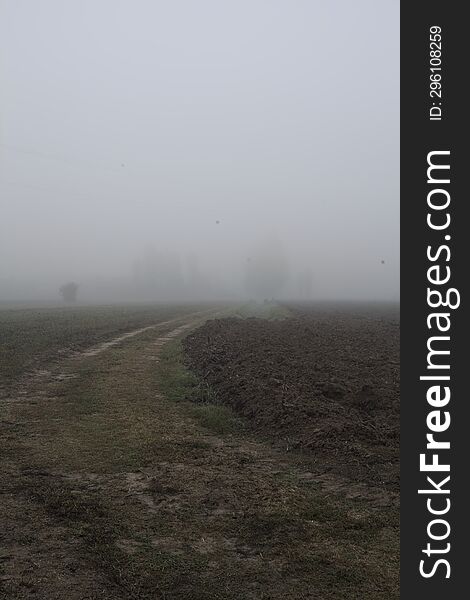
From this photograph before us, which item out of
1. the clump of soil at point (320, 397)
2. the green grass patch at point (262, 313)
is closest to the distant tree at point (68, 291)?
the green grass patch at point (262, 313)

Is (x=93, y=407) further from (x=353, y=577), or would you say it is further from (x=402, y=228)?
(x=402, y=228)

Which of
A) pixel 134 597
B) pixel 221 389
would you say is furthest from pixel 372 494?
pixel 221 389

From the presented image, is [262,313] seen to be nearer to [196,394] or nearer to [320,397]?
[196,394]

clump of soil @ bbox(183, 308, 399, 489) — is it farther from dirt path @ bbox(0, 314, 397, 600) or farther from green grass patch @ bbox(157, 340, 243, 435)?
dirt path @ bbox(0, 314, 397, 600)

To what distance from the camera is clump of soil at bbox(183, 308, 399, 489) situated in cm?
921

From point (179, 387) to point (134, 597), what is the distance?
10.4 meters

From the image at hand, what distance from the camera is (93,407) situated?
1238 centimetres

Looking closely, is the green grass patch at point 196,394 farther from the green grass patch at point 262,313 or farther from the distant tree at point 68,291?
the distant tree at point 68,291

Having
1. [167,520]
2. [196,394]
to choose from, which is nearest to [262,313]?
[196,394]

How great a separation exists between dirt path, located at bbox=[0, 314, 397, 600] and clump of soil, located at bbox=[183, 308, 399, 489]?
96 cm

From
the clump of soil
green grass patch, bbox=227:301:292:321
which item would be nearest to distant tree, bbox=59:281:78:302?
green grass patch, bbox=227:301:292:321

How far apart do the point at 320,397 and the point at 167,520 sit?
23.6 ft

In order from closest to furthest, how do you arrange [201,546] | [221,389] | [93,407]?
[201,546], [93,407], [221,389]

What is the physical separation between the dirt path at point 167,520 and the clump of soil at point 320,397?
0.96 meters
